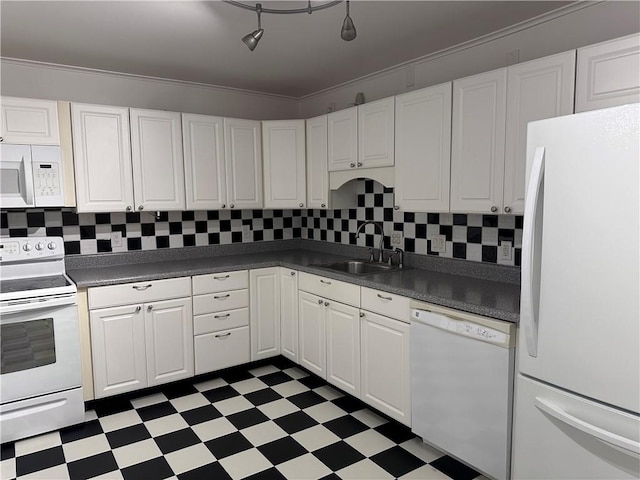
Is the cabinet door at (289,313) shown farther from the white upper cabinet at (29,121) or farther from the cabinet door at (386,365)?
the white upper cabinet at (29,121)

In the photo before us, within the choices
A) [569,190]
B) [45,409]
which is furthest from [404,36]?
[45,409]

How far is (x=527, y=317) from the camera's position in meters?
1.67

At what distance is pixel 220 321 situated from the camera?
3.27 metres

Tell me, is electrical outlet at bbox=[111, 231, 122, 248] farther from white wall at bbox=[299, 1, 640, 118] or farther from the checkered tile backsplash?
white wall at bbox=[299, 1, 640, 118]

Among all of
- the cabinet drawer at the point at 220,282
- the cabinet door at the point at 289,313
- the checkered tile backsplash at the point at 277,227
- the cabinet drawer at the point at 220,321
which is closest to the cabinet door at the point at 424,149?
the checkered tile backsplash at the point at 277,227

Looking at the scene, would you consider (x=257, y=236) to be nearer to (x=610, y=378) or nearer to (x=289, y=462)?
(x=289, y=462)

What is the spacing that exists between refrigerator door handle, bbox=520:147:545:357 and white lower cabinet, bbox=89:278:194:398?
2266 mm

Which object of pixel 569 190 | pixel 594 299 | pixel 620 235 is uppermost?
pixel 569 190

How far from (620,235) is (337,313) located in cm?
180

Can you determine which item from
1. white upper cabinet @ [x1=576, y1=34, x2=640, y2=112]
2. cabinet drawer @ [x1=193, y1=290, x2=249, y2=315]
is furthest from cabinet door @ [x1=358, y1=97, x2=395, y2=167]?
cabinet drawer @ [x1=193, y1=290, x2=249, y2=315]

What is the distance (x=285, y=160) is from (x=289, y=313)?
128 centimetres

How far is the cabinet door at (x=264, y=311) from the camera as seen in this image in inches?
134

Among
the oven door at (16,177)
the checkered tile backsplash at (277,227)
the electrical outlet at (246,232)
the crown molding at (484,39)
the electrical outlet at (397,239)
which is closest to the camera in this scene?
the crown molding at (484,39)

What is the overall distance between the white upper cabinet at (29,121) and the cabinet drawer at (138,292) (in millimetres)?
1015
